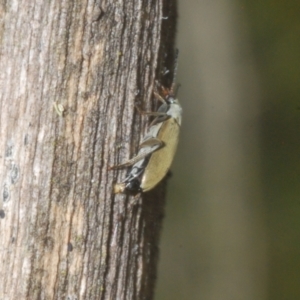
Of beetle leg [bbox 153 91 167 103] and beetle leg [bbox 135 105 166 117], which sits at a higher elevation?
beetle leg [bbox 153 91 167 103]

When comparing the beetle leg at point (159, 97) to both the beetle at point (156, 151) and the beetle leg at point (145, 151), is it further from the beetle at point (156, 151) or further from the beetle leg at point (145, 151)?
the beetle leg at point (145, 151)

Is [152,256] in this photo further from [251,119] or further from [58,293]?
[251,119]

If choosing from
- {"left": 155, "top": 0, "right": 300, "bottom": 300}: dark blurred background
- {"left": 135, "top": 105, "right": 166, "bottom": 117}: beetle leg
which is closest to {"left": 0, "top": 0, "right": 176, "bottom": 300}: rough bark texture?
{"left": 135, "top": 105, "right": 166, "bottom": 117}: beetle leg

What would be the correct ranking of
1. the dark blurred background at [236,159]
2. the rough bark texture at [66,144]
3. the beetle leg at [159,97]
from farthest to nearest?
the dark blurred background at [236,159], the beetle leg at [159,97], the rough bark texture at [66,144]

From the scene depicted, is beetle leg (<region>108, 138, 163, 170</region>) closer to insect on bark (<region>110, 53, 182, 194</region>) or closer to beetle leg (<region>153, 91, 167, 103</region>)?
insect on bark (<region>110, 53, 182, 194</region>)

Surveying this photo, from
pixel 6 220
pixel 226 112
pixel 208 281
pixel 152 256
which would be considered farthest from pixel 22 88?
pixel 208 281

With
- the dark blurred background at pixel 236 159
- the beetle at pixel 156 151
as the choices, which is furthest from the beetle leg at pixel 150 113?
the dark blurred background at pixel 236 159
